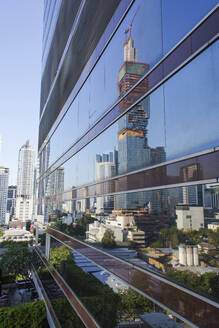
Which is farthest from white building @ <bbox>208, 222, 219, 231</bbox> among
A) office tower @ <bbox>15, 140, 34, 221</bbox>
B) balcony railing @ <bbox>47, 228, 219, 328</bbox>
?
office tower @ <bbox>15, 140, 34, 221</bbox>

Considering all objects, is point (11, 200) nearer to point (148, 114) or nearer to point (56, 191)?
point (56, 191)

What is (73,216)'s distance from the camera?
10859mm

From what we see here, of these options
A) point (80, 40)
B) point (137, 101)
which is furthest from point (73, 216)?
point (80, 40)

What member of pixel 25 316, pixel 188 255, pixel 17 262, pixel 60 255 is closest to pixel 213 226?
pixel 188 255

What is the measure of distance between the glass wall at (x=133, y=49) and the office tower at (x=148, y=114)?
2cm

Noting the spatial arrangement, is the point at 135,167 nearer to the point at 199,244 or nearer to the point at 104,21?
the point at 199,244

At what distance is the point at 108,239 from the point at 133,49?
5048mm

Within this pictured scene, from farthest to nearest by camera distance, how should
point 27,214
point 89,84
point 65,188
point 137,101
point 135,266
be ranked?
point 27,214, point 65,188, point 89,84, point 137,101, point 135,266

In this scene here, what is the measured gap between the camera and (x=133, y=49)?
5.93 metres

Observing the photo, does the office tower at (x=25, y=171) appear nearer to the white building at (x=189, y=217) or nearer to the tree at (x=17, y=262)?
the tree at (x=17, y=262)

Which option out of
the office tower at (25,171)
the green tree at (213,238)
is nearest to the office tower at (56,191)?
the green tree at (213,238)

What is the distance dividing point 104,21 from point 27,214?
15992 cm

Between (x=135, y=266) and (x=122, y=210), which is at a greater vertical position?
(x=122, y=210)

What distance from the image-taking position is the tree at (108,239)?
21.4ft
